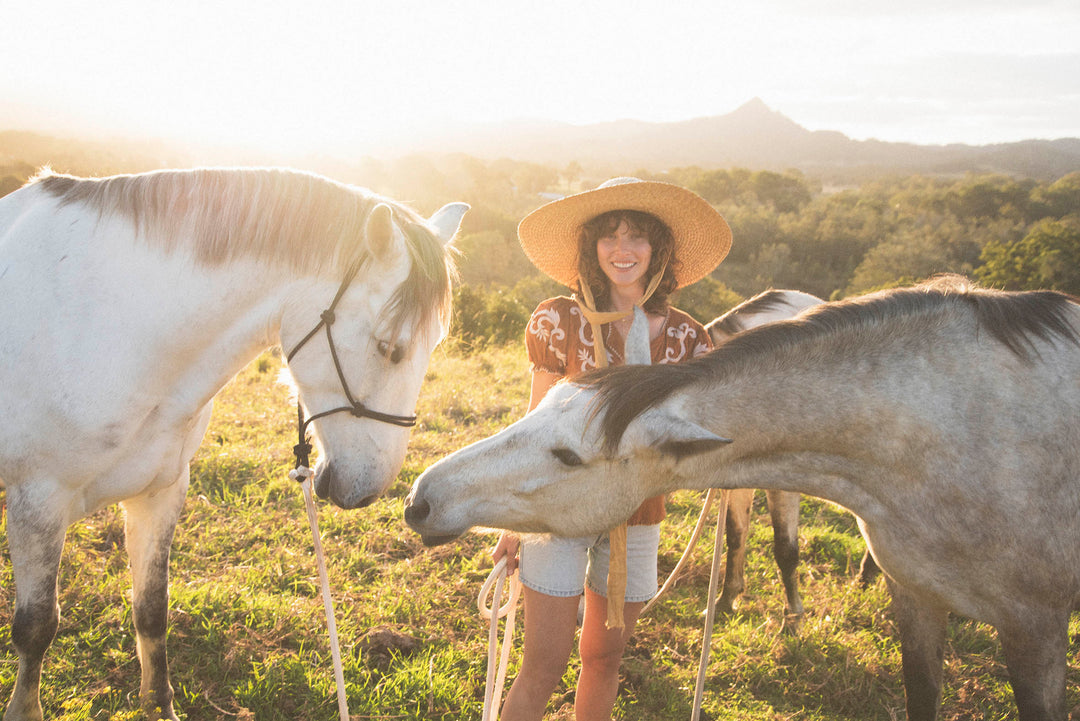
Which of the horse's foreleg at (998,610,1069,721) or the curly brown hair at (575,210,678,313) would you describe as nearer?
the horse's foreleg at (998,610,1069,721)

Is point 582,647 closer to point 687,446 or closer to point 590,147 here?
point 687,446

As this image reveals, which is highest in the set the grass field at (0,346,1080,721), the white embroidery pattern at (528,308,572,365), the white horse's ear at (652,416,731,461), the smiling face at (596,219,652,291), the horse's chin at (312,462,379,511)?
Result: the smiling face at (596,219,652,291)

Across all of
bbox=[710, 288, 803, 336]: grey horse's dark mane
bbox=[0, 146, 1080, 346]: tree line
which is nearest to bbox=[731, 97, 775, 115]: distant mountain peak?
bbox=[0, 146, 1080, 346]: tree line

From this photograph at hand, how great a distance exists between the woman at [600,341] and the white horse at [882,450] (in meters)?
0.27

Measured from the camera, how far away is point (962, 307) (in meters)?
2.01

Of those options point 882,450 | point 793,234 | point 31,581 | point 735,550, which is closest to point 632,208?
point 882,450

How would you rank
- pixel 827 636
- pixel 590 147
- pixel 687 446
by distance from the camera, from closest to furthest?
pixel 687 446
pixel 827 636
pixel 590 147

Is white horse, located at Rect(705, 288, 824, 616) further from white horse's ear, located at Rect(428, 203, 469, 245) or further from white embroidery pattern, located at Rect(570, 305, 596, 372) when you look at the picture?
white horse's ear, located at Rect(428, 203, 469, 245)

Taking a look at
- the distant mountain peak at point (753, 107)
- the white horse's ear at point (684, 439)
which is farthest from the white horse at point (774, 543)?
the distant mountain peak at point (753, 107)

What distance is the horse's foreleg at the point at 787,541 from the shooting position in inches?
144

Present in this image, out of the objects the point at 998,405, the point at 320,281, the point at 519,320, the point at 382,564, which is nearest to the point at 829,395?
the point at 998,405

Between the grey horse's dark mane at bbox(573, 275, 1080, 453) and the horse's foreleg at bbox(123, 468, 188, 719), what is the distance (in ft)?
6.07

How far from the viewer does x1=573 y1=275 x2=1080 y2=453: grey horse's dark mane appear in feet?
5.77

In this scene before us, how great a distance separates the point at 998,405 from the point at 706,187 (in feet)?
152
